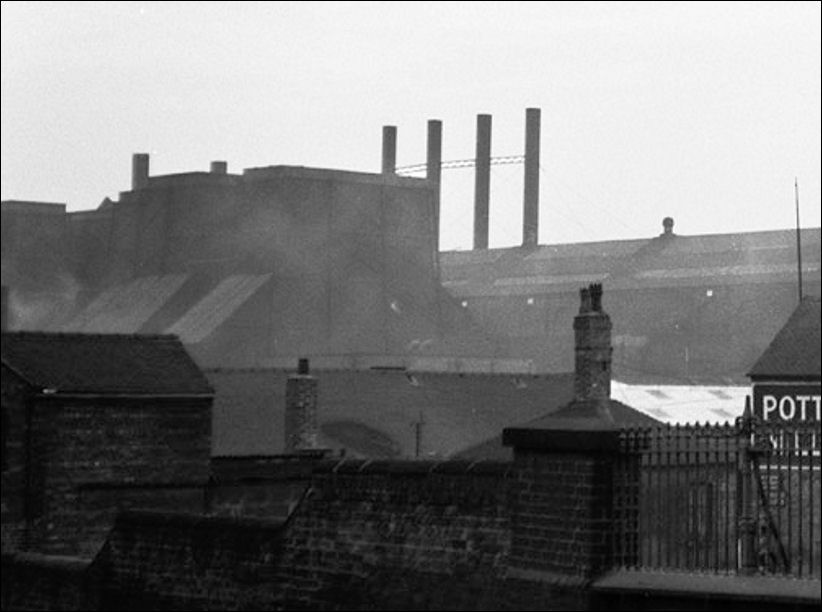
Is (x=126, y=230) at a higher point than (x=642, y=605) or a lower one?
higher

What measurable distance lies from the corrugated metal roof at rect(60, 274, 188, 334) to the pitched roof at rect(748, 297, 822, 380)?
19.1 meters

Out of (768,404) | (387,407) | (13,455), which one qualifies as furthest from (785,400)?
(13,455)

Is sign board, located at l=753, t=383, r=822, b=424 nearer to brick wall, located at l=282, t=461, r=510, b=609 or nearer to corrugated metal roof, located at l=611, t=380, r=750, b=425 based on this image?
corrugated metal roof, located at l=611, t=380, r=750, b=425

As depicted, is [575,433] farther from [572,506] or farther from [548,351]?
[548,351]

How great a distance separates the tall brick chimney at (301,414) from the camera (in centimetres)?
3669

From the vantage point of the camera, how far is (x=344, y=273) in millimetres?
64250

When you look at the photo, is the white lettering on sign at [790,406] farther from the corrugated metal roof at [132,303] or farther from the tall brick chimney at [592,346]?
the corrugated metal roof at [132,303]

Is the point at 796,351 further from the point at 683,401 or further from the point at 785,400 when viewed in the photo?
the point at 683,401

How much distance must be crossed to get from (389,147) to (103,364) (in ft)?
161

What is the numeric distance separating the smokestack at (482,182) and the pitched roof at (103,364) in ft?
155

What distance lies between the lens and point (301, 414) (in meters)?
37.4

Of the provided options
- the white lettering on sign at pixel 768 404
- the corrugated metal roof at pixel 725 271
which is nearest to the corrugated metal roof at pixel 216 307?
the corrugated metal roof at pixel 725 271

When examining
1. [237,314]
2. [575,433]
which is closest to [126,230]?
[237,314]

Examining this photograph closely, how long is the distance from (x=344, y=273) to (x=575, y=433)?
5209 centimetres
